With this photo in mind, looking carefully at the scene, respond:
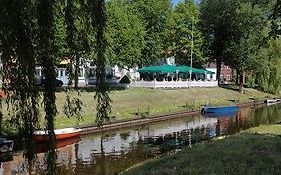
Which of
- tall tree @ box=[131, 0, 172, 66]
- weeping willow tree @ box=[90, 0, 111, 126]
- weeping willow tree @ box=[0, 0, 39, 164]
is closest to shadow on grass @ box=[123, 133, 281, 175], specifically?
weeping willow tree @ box=[90, 0, 111, 126]

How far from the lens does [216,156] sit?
14.2 meters

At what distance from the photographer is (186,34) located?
223 ft

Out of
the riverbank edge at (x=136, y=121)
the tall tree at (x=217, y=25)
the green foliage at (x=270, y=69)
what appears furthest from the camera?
the tall tree at (x=217, y=25)

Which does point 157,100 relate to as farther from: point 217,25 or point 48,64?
point 48,64

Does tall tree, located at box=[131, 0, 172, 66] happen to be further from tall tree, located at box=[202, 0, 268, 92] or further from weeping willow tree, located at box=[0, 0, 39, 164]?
weeping willow tree, located at box=[0, 0, 39, 164]

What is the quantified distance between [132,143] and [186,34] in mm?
40842

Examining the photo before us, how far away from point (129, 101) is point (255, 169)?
33.5 m

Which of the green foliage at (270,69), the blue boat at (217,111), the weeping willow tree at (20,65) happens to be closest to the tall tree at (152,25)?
the green foliage at (270,69)

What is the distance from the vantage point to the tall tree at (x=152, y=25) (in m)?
61.6

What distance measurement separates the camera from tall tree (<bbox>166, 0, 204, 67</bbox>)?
221 feet

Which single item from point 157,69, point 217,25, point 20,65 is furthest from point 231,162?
point 217,25

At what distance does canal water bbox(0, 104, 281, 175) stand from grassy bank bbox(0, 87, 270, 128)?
2.17 m

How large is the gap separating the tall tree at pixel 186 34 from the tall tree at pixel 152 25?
8.84 ft

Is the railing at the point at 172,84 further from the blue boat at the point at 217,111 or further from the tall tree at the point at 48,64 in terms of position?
the tall tree at the point at 48,64
